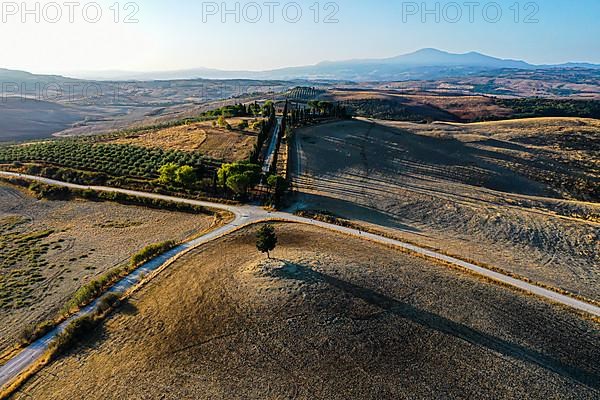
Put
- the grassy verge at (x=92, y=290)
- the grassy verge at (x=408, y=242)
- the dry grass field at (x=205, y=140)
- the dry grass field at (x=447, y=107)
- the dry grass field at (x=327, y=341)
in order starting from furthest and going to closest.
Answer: the dry grass field at (x=447, y=107)
the dry grass field at (x=205, y=140)
the grassy verge at (x=408, y=242)
the grassy verge at (x=92, y=290)
the dry grass field at (x=327, y=341)

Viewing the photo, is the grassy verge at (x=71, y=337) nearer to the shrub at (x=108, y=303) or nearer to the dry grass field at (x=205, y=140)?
the shrub at (x=108, y=303)

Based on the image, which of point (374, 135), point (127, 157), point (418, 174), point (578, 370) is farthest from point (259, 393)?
point (374, 135)

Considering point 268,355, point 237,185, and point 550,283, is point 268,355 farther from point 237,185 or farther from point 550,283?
point 237,185

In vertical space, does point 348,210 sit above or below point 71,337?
above

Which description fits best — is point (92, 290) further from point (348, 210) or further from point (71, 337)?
point (348, 210)

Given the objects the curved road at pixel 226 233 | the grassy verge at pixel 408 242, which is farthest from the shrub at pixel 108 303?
the grassy verge at pixel 408 242

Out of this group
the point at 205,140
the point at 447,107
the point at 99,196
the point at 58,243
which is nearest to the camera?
the point at 58,243

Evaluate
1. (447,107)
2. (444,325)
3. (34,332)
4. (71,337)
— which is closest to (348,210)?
(444,325)
